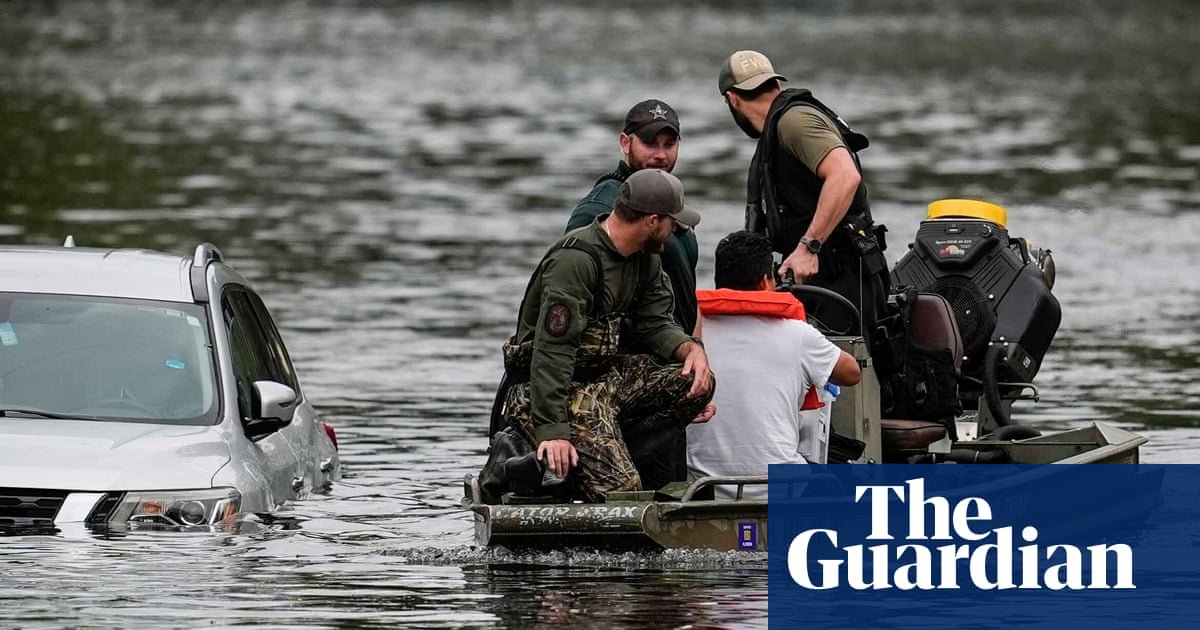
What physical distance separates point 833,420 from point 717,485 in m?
1.31

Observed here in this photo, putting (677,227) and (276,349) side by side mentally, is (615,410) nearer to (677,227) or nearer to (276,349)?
(677,227)

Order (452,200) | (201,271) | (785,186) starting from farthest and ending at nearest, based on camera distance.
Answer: (452,200), (785,186), (201,271)

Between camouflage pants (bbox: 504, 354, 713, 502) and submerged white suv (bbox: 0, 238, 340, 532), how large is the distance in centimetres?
148

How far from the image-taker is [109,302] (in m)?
12.8

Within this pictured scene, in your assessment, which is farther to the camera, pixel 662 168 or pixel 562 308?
pixel 662 168

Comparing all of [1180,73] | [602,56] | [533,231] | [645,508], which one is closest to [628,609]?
[645,508]

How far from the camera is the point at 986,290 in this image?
14852mm

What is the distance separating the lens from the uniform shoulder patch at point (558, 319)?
11148 mm

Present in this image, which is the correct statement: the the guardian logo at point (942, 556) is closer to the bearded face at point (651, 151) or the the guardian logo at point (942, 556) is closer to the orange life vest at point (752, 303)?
the orange life vest at point (752, 303)

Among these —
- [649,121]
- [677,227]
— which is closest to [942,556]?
[677,227]

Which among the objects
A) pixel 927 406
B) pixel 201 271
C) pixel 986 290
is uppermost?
pixel 986 290

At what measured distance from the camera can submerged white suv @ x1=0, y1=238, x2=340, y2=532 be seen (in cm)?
1157

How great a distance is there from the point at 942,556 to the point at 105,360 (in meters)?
4.07

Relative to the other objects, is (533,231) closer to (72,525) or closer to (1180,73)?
(72,525)
